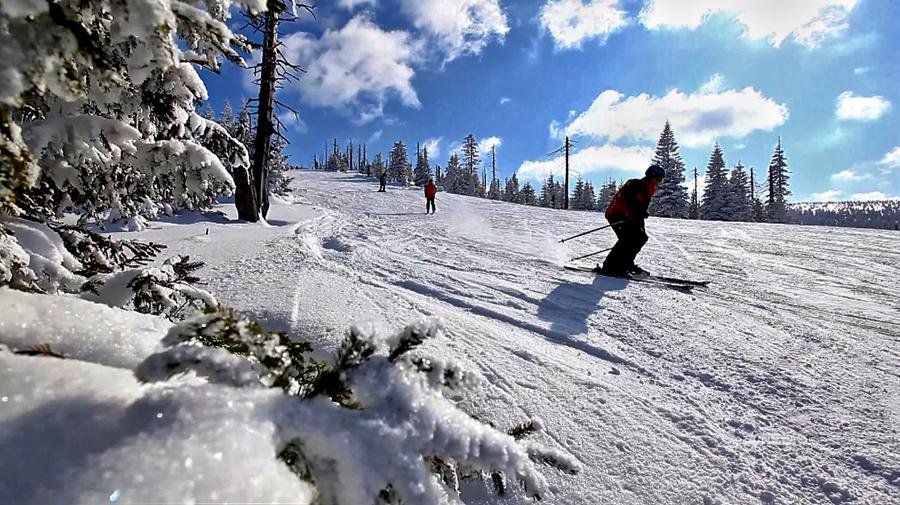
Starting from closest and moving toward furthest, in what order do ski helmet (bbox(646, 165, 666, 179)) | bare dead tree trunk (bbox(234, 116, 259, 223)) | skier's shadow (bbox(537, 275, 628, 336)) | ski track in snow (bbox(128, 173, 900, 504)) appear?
ski track in snow (bbox(128, 173, 900, 504)), skier's shadow (bbox(537, 275, 628, 336)), ski helmet (bbox(646, 165, 666, 179)), bare dead tree trunk (bbox(234, 116, 259, 223))

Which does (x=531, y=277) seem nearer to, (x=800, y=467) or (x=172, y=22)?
(x=800, y=467)

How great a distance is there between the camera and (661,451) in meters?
2.77

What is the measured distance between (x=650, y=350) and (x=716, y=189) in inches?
1933

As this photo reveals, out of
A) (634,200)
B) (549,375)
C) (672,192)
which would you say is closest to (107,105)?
(549,375)

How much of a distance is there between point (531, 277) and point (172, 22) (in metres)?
6.19

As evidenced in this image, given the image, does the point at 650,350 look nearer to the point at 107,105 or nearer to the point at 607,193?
the point at 107,105

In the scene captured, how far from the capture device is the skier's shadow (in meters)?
Answer: 4.84

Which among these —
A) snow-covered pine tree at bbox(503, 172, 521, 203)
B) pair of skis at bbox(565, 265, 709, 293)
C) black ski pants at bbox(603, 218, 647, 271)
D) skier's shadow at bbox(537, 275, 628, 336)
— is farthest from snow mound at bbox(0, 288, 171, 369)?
snow-covered pine tree at bbox(503, 172, 521, 203)

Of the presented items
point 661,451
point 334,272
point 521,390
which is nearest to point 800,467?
point 661,451

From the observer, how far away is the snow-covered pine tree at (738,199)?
1709 inches

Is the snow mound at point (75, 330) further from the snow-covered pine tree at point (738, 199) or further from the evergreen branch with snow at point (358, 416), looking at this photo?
the snow-covered pine tree at point (738, 199)

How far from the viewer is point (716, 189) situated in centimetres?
4562

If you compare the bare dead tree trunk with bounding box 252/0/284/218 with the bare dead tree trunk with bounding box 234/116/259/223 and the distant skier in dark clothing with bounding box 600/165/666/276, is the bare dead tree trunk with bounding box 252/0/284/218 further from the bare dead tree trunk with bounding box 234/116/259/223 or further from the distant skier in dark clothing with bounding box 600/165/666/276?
the distant skier in dark clothing with bounding box 600/165/666/276

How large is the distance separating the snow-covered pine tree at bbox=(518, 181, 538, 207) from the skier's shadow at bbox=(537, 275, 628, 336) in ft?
236
